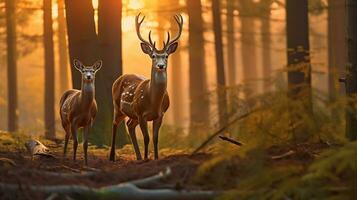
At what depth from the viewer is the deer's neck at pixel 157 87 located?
35.9 ft

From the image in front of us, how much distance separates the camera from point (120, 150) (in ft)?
46.3

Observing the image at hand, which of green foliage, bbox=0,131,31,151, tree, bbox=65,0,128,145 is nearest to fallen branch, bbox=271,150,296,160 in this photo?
green foliage, bbox=0,131,31,151

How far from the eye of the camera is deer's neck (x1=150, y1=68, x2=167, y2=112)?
1094 centimetres

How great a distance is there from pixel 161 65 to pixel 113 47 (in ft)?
17.7

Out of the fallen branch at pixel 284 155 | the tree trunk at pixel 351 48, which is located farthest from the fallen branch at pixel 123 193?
the tree trunk at pixel 351 48

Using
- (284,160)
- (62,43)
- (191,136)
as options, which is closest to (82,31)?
(191,136)

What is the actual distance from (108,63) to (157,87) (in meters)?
5.09

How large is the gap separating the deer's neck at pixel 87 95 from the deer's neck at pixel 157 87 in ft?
3.30

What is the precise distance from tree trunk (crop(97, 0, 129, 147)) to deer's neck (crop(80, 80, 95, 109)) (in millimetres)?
4003

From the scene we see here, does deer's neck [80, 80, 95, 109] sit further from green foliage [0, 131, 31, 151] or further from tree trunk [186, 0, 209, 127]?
tree trunk [186, 0, 209, 127]

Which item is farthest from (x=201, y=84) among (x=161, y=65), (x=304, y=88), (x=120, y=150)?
(x=304, y=88)

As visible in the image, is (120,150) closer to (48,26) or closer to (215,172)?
(215,172)

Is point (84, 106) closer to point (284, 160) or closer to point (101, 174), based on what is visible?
point (101, 174)

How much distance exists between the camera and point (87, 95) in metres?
11.3
